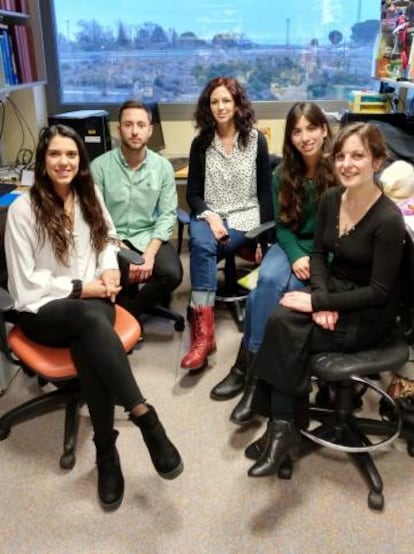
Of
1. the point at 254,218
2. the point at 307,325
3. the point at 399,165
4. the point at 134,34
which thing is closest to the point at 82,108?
the point at 134,34

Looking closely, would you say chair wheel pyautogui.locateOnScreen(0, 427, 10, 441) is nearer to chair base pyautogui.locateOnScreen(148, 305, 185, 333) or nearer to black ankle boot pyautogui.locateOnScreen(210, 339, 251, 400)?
black ankle boot pyautogui.locateOnScreen(210, 339, 251, 400)

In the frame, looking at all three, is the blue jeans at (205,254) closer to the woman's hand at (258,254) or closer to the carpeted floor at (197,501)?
the woman's hand at (258,254)

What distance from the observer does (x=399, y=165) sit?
222 centimetres

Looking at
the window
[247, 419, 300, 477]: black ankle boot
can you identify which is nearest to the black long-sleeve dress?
[247, 419, 300, 477]: black ankle boot

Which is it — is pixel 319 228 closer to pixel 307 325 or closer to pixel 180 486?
pixel 307 325

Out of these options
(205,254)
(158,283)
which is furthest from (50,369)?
(205,254)

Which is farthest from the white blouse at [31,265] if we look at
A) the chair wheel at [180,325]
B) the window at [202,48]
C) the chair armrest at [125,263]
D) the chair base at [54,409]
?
the window at [202,48]

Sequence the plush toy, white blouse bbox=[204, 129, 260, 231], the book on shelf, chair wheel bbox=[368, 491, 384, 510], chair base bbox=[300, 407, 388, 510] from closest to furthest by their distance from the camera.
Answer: chair wheel bbox=[368, 491, 384, 510]
chair base bbox=[300, 407, 388, 510]
the plush toy
white blouse bbox=[204, 129, 260, 231]
the book on shelf

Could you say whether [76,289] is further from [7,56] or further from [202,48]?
[202,48]

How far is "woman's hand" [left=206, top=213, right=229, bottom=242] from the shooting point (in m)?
2.48

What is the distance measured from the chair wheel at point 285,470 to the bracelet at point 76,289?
37.5 inches

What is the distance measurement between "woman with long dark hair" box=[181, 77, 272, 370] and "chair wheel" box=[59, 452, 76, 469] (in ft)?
2.47

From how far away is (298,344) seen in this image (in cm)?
163

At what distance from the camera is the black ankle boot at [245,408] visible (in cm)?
200
